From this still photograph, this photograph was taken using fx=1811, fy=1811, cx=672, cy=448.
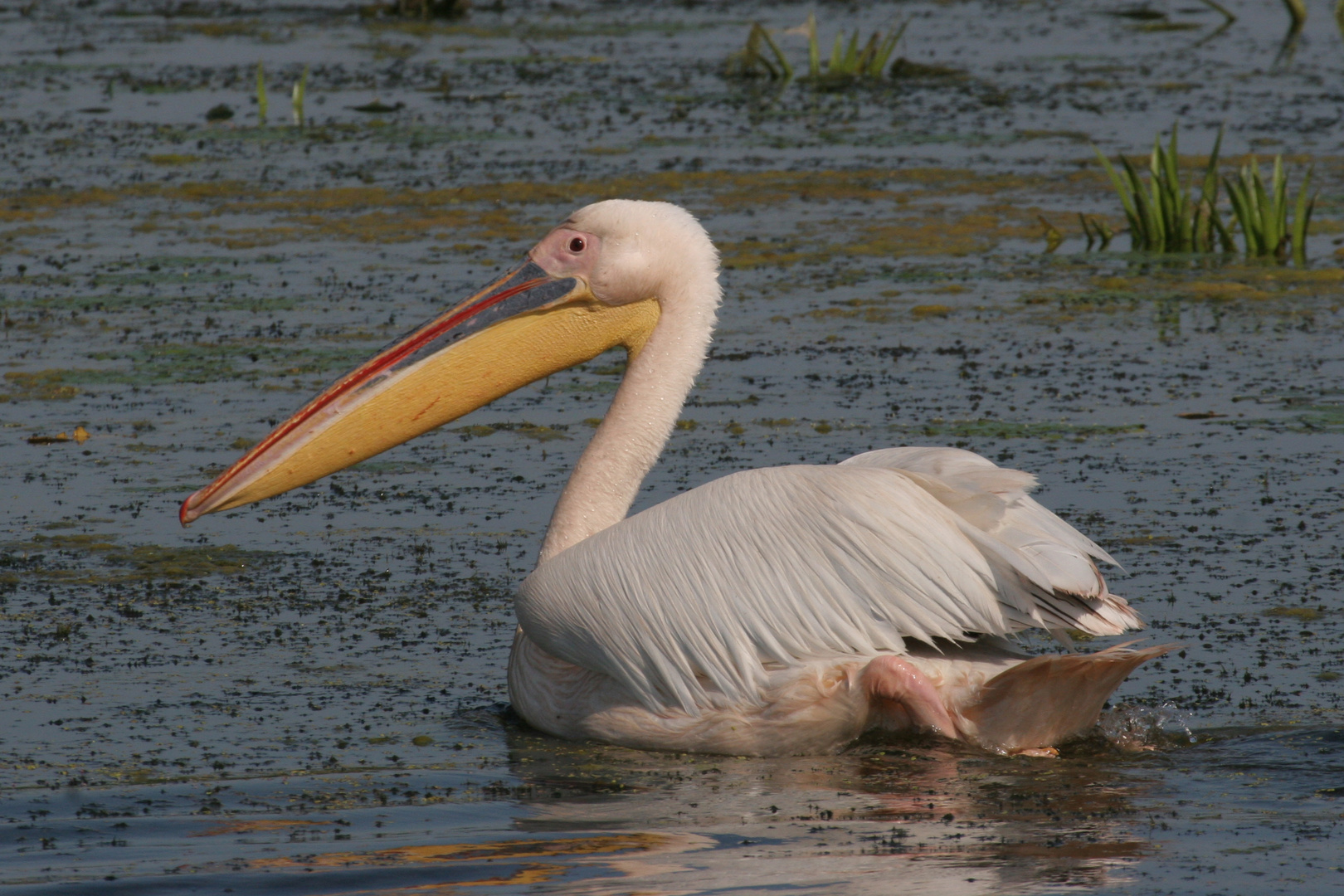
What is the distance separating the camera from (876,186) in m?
9.41

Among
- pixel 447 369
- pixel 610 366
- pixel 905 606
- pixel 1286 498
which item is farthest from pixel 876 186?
pixel 905 606

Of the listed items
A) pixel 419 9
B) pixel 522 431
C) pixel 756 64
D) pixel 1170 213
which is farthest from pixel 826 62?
pixel 522 431

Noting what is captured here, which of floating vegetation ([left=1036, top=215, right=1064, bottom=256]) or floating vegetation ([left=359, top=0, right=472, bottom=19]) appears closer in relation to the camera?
floating vegetation ([left=1036, top=215, right=1064, bottom=256])

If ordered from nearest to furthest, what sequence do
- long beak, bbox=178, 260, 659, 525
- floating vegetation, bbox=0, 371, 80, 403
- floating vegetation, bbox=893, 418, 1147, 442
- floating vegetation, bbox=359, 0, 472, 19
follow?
long beak, bbox=178, 260, 659, 525 → floating vegetation, bbox=893, 418, 1147, 442 → floating vegetation, bbox=0, 371, 80, 403 → floating vegetation, bbox=359, 0, 472, 19

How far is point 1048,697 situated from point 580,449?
253cm

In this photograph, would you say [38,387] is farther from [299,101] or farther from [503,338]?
[299,101]

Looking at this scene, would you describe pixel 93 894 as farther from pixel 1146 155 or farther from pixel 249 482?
pixel 1146 155

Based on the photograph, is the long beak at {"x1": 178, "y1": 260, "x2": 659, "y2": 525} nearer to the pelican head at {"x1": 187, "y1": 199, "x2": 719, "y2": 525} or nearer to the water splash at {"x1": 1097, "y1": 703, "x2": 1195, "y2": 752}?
the pelican head at {"x1": 187, "y1": 199, "x2": 719, "y2": 525}

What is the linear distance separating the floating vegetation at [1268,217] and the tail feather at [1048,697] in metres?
4.58

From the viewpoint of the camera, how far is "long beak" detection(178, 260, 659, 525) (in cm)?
402

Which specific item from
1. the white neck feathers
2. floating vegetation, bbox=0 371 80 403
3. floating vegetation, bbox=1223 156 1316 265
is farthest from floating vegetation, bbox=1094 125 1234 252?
floating vegetation, bbox=0 371 80 403

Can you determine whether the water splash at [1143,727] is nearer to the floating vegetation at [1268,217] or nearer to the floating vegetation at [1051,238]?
the floating vegetation at [1268,217]

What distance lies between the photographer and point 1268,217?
7.64 m

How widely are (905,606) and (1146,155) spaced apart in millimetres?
6994
